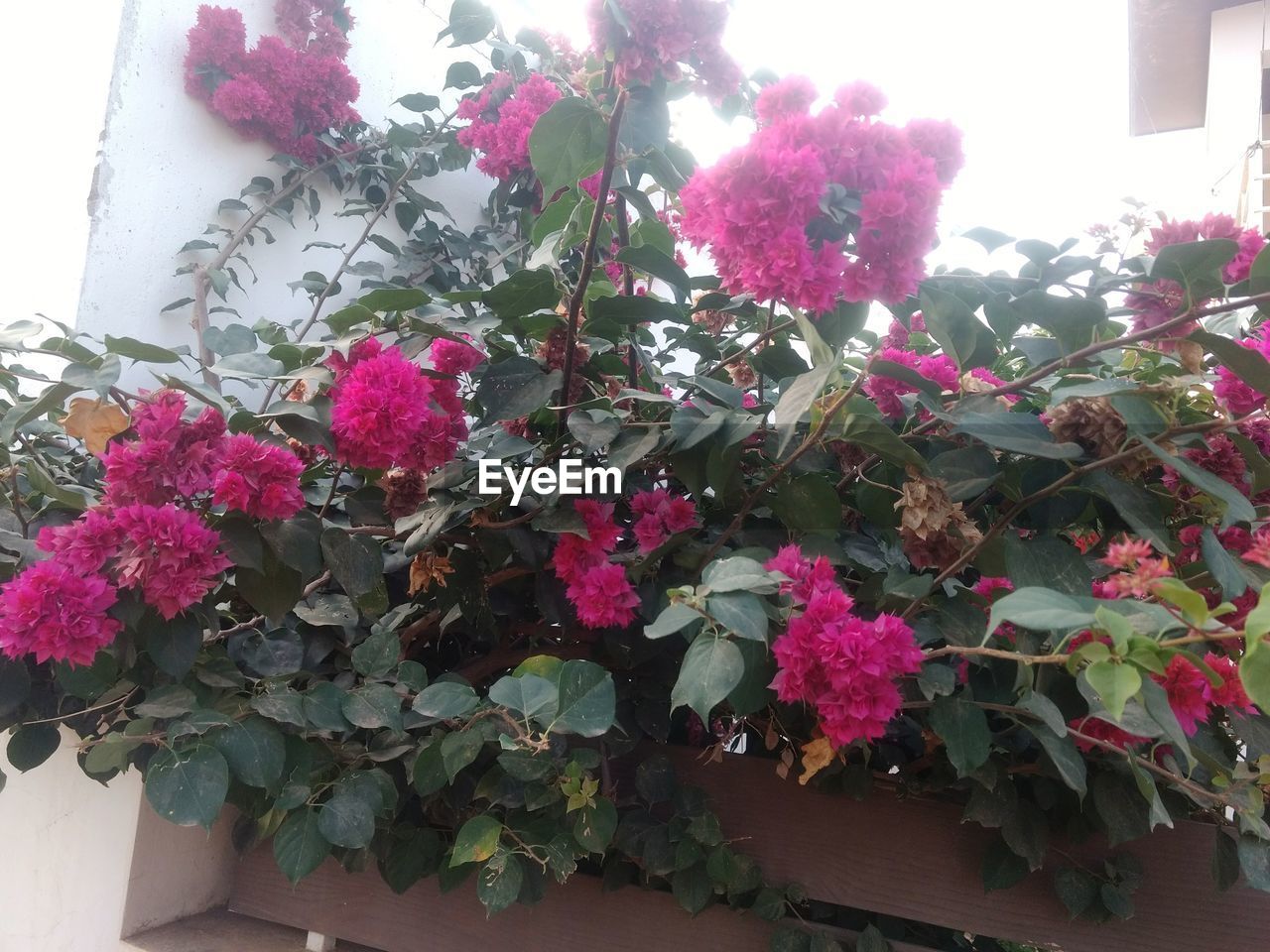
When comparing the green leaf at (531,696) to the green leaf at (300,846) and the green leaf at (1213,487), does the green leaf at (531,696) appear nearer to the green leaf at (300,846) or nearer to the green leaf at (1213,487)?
the green leaf at (300,846)

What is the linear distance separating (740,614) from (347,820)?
419 millimetres

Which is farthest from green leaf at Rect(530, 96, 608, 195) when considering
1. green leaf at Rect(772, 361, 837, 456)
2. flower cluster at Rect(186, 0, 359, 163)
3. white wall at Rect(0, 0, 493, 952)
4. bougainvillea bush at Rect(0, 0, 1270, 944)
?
flower cluster at Rect(186, 0, 359, 163)

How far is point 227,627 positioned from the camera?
37.8 inches

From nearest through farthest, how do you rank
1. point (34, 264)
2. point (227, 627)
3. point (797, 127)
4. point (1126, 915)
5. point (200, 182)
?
point (797, 127) → point (1126, 915) → point (227, 627) → point (34, 264) → point (200, 182)

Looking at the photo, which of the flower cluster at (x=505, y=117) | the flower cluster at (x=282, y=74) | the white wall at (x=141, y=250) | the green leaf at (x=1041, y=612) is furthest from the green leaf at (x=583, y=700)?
the flower cluster at (x=282, y=74)

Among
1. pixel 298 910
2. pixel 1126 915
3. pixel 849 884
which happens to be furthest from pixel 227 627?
pixel 1126 915

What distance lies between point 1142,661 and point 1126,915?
1.79 feet

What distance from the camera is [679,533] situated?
0.78 metres

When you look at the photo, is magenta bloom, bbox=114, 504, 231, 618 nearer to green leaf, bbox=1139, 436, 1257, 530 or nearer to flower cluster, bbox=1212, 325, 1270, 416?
green leaf, bbox=1139, 436, 1257, 530

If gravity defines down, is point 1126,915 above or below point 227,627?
below

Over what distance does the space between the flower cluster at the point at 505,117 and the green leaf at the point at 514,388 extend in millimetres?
757

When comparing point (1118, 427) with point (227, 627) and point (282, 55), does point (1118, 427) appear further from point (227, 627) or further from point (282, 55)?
point (282, 55)

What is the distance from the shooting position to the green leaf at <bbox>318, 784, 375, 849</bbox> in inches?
28.3

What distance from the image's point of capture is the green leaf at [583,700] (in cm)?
64
